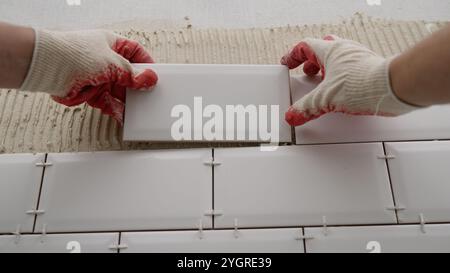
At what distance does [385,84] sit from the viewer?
0.70 metres

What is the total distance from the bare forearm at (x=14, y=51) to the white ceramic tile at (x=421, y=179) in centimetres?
83

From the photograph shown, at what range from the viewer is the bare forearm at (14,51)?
73 cm

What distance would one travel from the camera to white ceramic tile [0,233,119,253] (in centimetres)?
81

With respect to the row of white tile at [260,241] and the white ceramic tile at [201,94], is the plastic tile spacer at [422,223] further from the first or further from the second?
the white ceramic tile at [201,94]

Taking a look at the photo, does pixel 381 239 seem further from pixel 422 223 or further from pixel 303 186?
pixel 303 186

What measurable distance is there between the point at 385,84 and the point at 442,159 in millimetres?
293

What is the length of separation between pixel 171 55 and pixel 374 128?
2.18ft

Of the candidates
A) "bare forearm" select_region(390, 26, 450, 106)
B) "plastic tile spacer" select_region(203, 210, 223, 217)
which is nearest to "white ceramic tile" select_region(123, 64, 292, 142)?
"plastic tile spacer" select_region(203, 210, 223, 217)

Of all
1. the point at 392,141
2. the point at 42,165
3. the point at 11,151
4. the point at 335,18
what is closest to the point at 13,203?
the point at 42,165

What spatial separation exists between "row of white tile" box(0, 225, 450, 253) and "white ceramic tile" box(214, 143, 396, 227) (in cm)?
2

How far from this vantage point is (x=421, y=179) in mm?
834

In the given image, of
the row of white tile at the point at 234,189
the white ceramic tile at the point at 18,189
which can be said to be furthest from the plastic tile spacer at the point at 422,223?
the white ceramic tile at the point at 18,189

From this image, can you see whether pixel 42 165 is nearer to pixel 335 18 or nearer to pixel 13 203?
pixel 13 203
